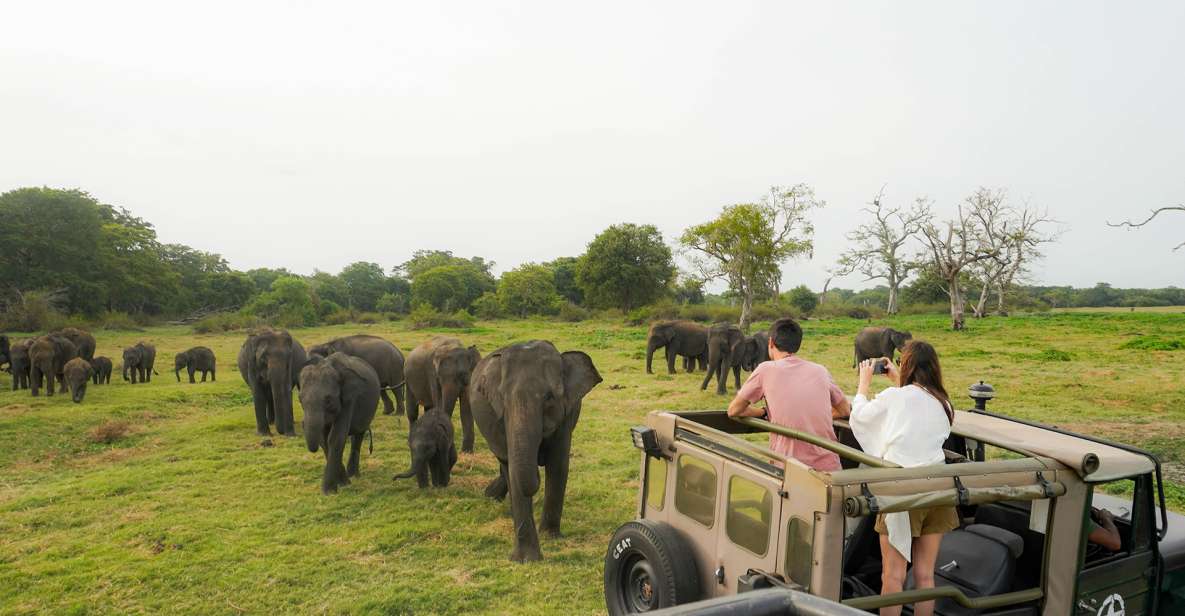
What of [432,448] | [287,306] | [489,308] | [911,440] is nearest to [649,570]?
[911,440]

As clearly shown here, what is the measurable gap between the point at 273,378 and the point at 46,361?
32.0ft

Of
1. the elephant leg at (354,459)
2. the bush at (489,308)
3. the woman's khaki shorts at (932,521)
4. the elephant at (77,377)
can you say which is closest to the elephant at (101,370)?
the elephant at (77,377)

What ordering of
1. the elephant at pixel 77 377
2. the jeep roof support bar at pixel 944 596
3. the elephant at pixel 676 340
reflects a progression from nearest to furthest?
the jeep roof support bar at pixel 944 596, the elephant at pixel 77 377, the elephant at pixel 676 340

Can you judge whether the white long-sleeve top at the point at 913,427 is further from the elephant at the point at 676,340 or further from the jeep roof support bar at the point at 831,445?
the elephant at the point at 676,340

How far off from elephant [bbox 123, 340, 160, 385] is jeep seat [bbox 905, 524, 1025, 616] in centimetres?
2355

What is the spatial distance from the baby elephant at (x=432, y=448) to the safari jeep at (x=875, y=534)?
15.4 feet

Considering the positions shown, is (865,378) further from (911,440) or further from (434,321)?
(434,321)

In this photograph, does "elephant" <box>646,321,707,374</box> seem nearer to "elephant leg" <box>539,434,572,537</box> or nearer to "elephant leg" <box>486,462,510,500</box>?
"elephant leg" <box>486,462,510,500</box>

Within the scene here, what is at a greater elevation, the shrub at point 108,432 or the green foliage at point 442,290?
the green foliage at point 442,290

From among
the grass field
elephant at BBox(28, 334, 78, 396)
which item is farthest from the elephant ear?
elephant at BBox(28, 334, 78, 396)

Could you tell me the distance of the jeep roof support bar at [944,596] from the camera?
3.33 m

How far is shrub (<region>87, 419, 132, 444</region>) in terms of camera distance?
12664 millimetres

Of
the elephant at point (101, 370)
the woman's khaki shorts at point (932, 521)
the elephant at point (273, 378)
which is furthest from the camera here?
the elephant at point (101, 370)

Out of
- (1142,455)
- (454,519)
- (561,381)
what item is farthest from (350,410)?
(1142,455)
